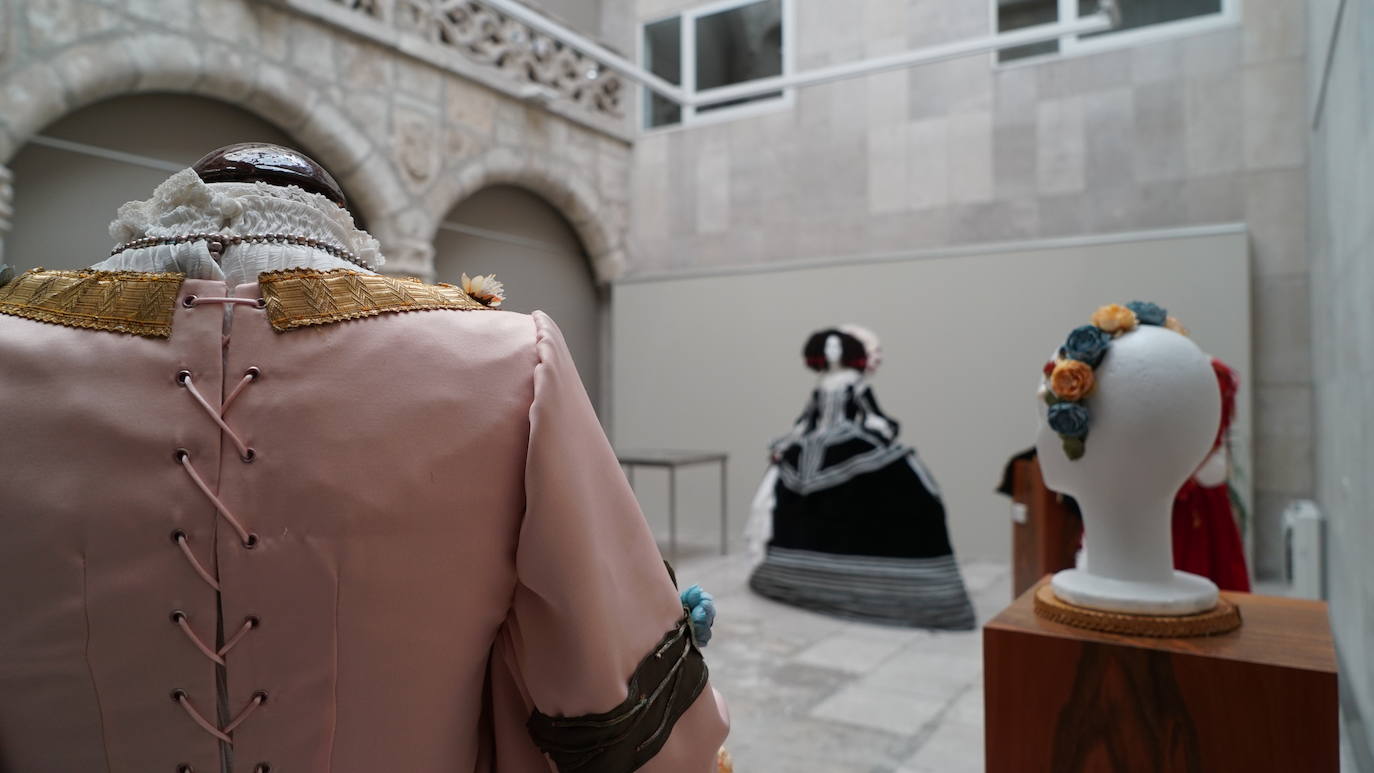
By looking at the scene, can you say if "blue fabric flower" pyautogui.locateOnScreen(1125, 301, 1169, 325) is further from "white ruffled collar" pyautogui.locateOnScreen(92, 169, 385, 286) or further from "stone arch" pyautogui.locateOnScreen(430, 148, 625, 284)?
"stone arch" pyautogui.locateOnScreen(430, 148, 625, 284)

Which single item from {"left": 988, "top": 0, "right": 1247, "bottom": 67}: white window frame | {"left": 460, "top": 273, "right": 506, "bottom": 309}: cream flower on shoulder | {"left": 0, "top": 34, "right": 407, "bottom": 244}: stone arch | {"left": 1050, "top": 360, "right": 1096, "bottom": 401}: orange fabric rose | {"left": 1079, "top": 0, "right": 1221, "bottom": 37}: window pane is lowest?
{"left": 1050, "top": 360, "right": 1096, "bottom": 401}: orange fabric rose

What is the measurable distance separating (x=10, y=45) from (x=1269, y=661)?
4.99 metres

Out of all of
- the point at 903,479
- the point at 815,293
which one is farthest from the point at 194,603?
the point at 815,293

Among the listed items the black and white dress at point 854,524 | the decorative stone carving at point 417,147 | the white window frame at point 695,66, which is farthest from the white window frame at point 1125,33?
the decorative stone carving at point 417,147

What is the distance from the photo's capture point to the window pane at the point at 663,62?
25.0 feet

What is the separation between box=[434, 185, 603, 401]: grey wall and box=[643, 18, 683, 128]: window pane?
135 cm

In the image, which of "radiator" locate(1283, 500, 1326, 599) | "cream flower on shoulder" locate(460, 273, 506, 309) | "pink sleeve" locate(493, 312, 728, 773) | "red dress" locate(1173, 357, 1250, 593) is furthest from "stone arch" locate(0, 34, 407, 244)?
"radiator" locate(1283, 500, 1326, 599)

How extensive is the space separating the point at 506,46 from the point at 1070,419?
5614 millimetres

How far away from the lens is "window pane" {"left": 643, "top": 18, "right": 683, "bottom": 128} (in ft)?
25.0

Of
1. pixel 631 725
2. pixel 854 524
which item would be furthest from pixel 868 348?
pixel 631 725

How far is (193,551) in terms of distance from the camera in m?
0.76

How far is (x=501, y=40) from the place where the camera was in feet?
20.6

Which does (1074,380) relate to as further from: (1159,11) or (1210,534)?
(1159,11)

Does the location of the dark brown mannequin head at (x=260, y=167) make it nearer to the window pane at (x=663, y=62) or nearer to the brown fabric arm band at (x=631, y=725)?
the brown fabric arm band at (x=631, y=725)
